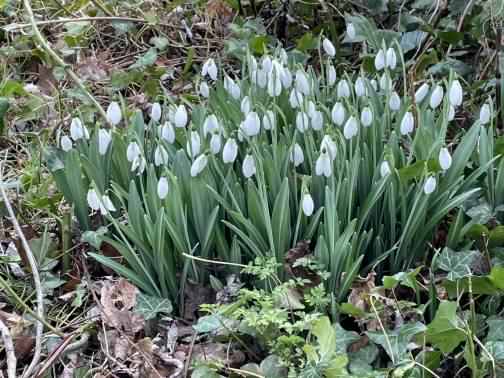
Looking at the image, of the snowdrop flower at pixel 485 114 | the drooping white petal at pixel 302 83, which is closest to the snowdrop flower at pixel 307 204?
the drooping white petal at pixel 302 83

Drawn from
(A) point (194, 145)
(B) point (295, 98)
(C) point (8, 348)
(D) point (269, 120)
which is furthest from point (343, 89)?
(C) point (8, 348)

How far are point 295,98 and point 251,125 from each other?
246 millimetres

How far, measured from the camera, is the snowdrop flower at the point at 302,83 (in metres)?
2.28

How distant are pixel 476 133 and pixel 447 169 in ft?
0.43

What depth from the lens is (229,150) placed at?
2025mm

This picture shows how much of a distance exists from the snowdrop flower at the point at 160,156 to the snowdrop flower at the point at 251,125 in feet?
0.77

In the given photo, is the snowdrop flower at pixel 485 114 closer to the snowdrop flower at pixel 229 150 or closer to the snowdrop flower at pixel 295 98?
the snowdrop flower at pixel 295 98

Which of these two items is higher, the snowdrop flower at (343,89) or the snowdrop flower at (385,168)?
the snowdrop flower at (343,89)

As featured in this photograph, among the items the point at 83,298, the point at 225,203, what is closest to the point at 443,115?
the point at 225,203

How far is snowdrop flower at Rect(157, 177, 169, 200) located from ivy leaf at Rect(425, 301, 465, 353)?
75 centimetres

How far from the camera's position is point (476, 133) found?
2.08 metres

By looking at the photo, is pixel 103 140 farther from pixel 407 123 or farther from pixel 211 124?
pixel 407 123

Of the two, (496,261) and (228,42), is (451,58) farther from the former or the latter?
(496,261)

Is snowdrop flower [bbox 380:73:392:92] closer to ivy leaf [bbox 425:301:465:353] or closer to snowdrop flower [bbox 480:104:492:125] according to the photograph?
snowdrop flower [bbox 480:104:492:125]
